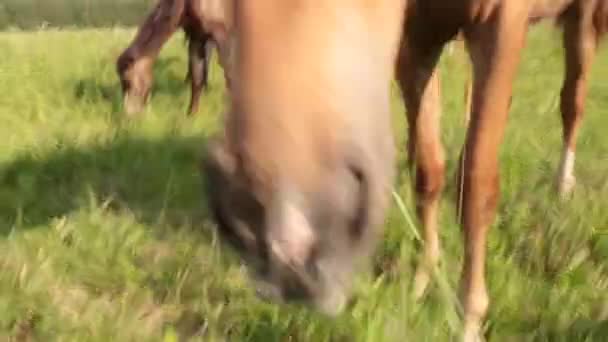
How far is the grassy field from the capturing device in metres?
1.54

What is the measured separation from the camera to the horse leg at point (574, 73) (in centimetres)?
264

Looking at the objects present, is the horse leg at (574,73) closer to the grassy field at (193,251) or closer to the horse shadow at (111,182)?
the grassy field at (193,251)

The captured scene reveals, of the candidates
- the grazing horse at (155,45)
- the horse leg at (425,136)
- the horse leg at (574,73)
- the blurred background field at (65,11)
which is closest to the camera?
the horse leg at (425,136)

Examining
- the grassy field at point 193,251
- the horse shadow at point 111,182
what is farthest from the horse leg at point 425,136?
the horse shadow at point 111,182

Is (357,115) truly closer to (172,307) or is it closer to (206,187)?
(206,187)

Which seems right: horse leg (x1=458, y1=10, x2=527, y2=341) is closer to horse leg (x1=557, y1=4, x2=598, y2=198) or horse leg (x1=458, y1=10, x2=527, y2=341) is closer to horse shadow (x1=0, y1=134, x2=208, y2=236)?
horse shadow (x1=0, y1=134, x2=208, y2=236)

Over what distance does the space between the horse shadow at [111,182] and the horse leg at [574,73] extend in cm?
118

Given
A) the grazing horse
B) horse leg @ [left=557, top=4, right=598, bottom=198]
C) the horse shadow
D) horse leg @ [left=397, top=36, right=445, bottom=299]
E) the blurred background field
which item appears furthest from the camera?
the blurred background field

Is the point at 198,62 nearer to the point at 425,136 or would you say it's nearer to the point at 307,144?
the point at 425,136

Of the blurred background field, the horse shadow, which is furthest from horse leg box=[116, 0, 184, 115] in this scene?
the blurred background field

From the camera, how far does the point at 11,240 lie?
1.95 m

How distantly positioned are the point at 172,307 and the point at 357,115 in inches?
33.7

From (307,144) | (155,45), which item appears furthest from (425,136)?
(155,45)

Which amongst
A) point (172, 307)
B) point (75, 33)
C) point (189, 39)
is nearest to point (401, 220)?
point (172, 307)
